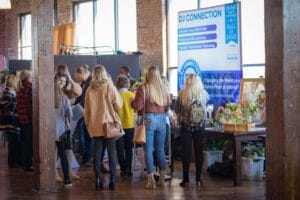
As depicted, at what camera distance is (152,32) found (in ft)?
40.8

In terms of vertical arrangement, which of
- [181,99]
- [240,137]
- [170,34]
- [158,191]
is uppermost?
[170,34]

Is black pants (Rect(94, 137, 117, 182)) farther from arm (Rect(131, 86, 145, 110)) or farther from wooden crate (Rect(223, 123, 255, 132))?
wooden crate (Rect(223, 123, 255, 132))

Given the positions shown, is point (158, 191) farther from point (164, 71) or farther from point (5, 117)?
point (164, 71)

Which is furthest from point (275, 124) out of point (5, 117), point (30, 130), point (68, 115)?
point (5, 117)

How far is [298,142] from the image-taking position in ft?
12.7

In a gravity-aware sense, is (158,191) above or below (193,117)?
below

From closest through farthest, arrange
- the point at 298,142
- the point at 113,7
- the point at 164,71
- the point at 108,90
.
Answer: the point at 298,142 < the point at 108,90 < the point at 164,71 < the point at 113,7

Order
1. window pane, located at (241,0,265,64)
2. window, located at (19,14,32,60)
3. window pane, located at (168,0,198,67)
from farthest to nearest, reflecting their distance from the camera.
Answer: window, located at (19,14,32,60), window pane, located at (168,0,198,67), window pane, located at (241,0,265,64)

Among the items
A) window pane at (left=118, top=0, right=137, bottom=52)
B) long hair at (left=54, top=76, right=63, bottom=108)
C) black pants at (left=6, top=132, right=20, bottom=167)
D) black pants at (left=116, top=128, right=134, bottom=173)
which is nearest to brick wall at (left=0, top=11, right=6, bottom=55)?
window pane at (left=118, top=0, right=137, bottom=52)

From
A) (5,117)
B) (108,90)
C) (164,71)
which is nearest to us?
(108,90)

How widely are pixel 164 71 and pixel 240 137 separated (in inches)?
218

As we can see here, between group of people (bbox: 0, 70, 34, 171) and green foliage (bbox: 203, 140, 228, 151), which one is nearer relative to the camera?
group of people (bbox: 0, 70, 34, 171)

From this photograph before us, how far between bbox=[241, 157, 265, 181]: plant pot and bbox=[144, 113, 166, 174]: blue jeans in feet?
3.56

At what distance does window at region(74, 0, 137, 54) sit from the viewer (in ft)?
44.3
